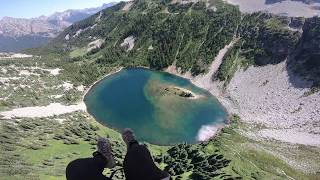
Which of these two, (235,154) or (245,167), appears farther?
(235,154)

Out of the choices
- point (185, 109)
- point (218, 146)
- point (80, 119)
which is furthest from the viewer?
point (185, 109)

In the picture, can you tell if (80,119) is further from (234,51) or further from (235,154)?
(234,51)

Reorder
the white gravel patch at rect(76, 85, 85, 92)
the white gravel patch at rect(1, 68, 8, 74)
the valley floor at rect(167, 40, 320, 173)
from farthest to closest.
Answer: the white gravel patch at rect(1, 68, 8, 74), the white gravel patch at rect(76, 85, 85, 92), the valley floor at rect(167, 40, 320, 173)

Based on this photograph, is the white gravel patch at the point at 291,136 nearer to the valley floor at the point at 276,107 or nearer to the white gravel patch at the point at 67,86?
the valley floor at the point at 276,107

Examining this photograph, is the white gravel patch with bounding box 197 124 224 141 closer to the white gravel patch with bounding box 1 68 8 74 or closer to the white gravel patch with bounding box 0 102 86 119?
the white gravel patch with bounding box 0 102 86 119

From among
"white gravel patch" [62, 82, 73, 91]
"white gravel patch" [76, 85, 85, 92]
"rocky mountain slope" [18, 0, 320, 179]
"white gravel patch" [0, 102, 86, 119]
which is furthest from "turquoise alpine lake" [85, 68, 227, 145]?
"white gravel patch" [62, 82, 73, 91]

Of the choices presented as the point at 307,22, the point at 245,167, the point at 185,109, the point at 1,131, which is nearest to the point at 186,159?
the point at 245,167

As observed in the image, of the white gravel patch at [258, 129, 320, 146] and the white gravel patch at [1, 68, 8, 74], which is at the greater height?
the white gravel patch at [258, 129, 320, 146]
